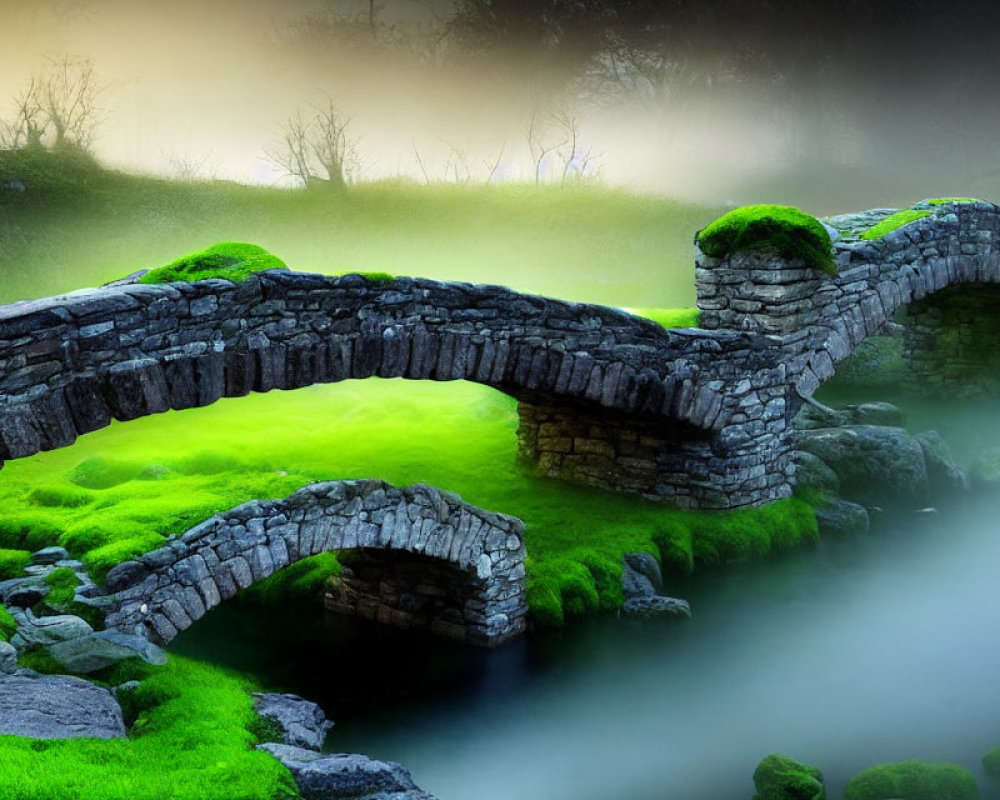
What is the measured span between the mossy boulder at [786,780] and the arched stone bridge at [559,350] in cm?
470

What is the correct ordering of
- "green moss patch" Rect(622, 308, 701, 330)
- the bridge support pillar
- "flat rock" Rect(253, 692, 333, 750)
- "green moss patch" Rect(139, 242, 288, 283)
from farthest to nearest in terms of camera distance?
"green moss patch" Rect(622, 308, 701, 330), the bridge support pillar, "green moss patch" Rect(139, 242, 288, 283), "flat rock" Rect(253, 692, 333, 750)

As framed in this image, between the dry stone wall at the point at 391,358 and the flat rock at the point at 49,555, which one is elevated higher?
the dry stone wall at the point at 391,358

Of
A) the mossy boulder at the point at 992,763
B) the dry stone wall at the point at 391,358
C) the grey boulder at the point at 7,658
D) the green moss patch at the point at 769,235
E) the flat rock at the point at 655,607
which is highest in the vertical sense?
the green moss patch at the point at 769,235

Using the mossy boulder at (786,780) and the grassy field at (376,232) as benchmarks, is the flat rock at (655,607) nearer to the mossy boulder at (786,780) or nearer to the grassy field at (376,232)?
the mossy boulder at (786,780)

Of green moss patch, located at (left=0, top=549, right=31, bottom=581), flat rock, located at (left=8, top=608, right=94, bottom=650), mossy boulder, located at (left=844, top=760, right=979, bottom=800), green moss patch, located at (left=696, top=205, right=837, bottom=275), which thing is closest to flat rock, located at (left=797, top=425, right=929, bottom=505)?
green moss patch, located at (left=696, top=205, right=837, bottom=275)

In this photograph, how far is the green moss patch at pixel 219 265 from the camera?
33.6 feet

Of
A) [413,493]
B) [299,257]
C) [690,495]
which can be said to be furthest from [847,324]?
[299,257]

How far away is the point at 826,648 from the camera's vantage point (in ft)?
43.1

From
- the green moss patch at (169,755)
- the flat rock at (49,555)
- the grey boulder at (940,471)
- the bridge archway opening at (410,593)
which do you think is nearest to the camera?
the green moss patch at (169,755)

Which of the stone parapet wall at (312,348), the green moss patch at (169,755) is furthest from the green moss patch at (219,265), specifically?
the green moss patch at (169,755)

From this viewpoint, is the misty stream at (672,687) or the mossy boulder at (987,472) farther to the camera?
the mossy boulder at (987,472)

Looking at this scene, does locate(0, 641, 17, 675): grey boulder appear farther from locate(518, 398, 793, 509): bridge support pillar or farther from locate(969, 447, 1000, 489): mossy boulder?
locate(969, 447, 1000, 489): mossy boulder

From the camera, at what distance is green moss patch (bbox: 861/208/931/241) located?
16.4 m

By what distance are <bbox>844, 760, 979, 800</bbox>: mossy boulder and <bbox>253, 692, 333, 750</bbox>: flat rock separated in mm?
4217
